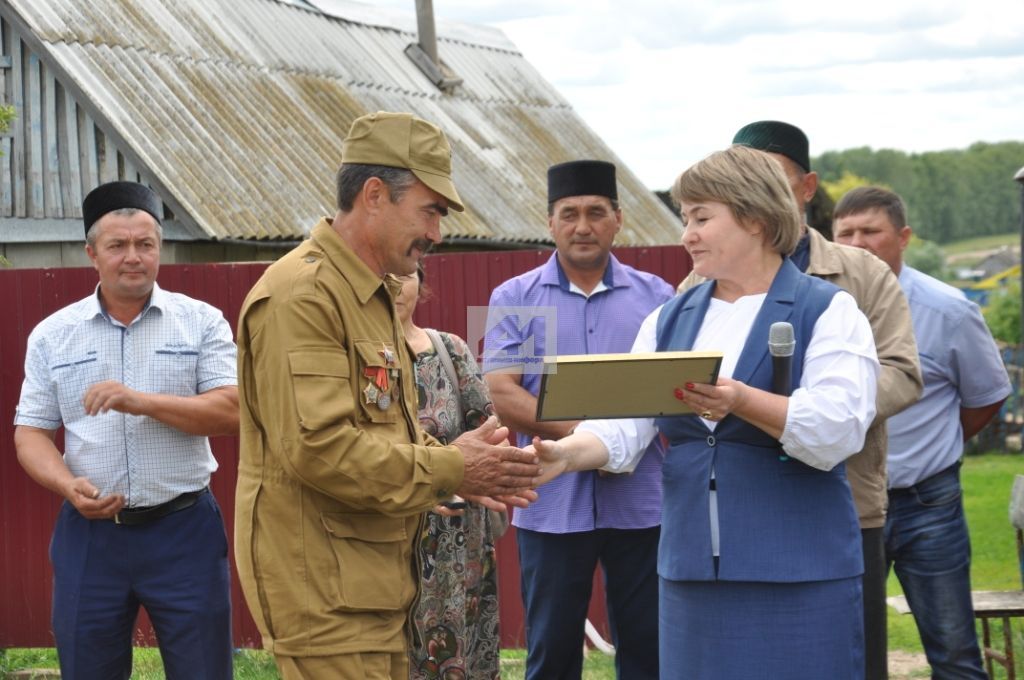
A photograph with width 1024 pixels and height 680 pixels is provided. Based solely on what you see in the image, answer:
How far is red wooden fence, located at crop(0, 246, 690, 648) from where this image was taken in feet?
24.2

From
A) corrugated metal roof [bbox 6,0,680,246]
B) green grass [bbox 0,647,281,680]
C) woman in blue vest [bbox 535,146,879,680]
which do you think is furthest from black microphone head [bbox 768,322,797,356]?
corrugated metal roof [bbox 6,0,680,246]

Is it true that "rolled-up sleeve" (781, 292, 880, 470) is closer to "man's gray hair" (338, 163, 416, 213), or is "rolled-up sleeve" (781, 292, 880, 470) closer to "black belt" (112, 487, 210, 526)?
"man's gray hair" (338, 163, 416, 213)

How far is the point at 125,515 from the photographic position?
4.68 m

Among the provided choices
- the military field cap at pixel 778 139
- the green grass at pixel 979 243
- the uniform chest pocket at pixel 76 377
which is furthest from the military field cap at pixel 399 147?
the green grass at pixel 979 243

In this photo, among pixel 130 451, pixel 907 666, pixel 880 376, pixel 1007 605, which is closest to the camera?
pixel 880 376

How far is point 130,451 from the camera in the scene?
186 inches

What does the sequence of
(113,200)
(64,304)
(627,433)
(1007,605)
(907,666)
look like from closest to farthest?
(627,433) < (113,200) < (1007,605) < (907,666) < (64,304)

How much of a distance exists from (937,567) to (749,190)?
2407 mm

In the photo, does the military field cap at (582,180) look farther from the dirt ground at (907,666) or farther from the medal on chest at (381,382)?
the dirt ground at (907,666)

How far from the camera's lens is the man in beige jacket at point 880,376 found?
408cm

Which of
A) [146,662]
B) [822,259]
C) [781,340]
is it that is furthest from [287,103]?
[781,340]

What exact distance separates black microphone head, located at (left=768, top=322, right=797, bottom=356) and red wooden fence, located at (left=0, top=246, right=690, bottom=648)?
4.15 m

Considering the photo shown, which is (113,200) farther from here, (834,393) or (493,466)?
(834,393)

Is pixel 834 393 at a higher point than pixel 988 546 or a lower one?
higher
